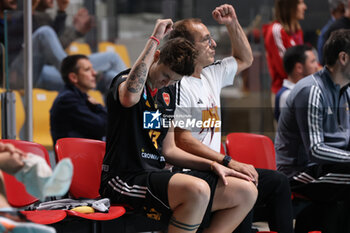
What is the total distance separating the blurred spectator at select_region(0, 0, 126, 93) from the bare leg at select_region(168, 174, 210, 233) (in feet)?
5.67

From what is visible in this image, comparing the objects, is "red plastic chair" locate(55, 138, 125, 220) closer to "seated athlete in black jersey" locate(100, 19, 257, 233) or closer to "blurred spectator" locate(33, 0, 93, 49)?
"seated athlete in black jersey" locate(100, 19, 257, 233)

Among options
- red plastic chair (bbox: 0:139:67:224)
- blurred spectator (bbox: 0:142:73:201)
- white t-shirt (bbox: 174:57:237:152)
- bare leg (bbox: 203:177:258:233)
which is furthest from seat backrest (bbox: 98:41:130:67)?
blurred spectator (bbox: 0:142:73:201)

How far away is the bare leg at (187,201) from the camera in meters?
2.87

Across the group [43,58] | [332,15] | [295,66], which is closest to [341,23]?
[332,15]

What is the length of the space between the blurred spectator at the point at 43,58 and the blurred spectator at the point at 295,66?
1173 mm

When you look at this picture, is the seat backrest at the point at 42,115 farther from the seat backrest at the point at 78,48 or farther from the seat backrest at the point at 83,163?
the seat backrest at the point at 83,163

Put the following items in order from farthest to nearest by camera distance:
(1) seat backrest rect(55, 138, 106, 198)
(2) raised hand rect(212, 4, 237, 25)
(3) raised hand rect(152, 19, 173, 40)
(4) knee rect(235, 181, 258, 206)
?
(2) raised hand rect(212, 4, 237, 25), (1) seat backrest rect(55, 138, 106, 198), (4) knee rect(235, 181, 258, 206), (3) raised hand rect(152, 19, 173, 40)

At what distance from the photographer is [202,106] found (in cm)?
345

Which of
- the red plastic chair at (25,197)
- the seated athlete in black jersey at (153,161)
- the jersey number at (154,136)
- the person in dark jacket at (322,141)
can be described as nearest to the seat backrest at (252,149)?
the person in dark jacket at (322,141)

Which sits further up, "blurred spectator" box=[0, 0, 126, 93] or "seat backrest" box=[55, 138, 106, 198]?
"blurred spectator" box=[0, 0, 126, 93]

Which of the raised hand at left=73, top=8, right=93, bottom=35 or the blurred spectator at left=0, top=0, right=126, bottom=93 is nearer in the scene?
the blurred spectator at left=0, top=0, right=126, bottom=93

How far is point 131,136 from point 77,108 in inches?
60.3

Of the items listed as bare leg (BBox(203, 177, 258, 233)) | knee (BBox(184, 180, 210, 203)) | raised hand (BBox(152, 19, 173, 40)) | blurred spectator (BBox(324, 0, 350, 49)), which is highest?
blurred spectator (BBox(324, 0, 350, 49))

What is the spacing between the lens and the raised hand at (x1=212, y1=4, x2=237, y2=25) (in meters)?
3.54
